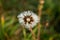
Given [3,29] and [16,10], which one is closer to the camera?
[3,29]

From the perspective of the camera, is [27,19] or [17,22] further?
[17,22]

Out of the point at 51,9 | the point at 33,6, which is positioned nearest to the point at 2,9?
the point at 33,6

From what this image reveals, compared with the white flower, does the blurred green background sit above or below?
below

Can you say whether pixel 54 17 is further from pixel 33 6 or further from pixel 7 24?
pixel 7 24

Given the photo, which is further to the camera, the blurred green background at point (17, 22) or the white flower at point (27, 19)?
the blurred green background at point (17, 22)

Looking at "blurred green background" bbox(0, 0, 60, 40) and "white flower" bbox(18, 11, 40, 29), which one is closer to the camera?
"white flower" bbox(18, 11, 40, 29)

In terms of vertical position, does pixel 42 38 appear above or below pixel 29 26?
below

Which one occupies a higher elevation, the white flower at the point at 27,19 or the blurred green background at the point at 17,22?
the white flower at the point at 27,19

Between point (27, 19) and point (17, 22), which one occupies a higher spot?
point (27, 19)
